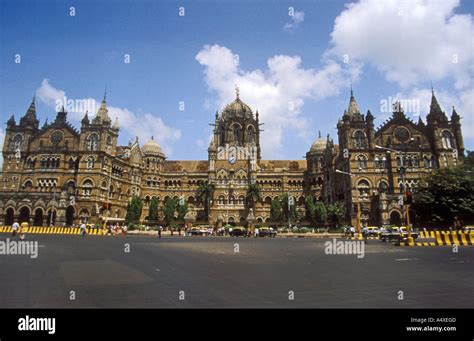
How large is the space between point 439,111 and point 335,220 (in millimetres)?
28049

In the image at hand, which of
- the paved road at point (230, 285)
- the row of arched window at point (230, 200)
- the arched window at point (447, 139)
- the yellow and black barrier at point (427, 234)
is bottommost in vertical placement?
the yellow and black barrier at point (427, 234)

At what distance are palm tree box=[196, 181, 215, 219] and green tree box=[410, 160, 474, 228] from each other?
128 ft

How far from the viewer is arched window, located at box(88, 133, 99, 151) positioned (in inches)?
2176

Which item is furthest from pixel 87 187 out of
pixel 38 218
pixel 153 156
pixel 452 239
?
pixel 452 239

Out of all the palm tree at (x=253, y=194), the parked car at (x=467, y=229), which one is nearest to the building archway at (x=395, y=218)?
the parked car at (x=467, y=229)

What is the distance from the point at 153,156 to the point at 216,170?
16748 millimetres

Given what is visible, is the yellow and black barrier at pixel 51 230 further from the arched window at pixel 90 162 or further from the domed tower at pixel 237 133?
the domed tower at pixel 237 133

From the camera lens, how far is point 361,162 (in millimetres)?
51969

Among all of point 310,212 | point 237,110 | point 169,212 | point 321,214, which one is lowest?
point 321,214

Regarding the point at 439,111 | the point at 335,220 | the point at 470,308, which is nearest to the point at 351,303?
the point at 470,308

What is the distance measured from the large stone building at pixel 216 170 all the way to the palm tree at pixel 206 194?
1.58m

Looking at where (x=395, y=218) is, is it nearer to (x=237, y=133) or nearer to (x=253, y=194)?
(x=253, y=194)

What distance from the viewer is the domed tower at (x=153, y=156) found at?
7247 cm
